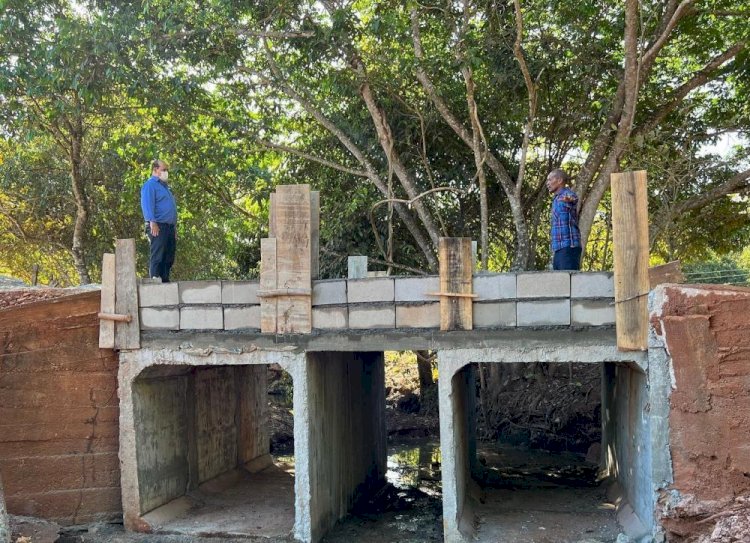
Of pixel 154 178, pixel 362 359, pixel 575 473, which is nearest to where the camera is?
pixel 154 178

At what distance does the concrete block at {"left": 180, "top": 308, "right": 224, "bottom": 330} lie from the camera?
277 inches

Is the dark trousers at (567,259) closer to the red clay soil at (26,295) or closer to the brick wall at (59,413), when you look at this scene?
the brick wall at (59,413)

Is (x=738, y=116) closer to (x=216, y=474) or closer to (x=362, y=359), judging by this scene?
(x=362, y=359)

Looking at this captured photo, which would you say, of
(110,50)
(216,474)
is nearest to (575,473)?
(216,474)

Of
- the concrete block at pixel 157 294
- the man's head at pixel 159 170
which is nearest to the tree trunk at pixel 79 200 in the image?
the man's head at pixel 159 170

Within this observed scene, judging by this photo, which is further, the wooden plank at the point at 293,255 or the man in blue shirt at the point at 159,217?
the man in blue shirt at the point at 159,217

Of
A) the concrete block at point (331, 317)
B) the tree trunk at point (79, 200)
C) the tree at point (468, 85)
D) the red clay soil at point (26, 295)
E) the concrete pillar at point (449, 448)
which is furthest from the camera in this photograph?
the tree trunk at point (79, 200)

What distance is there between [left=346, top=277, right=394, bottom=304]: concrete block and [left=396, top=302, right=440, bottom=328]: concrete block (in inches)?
6.6

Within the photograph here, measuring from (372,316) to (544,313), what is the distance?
5.09ft

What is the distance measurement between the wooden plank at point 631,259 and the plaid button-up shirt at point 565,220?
87 centimetres

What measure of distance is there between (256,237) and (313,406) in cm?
692

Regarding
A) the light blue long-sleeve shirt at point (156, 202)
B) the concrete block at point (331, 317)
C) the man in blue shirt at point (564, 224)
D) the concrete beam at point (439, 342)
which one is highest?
the light blue long-sleeve shirt at point (156, 202)

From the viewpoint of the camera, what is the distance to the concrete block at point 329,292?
673 centimetres

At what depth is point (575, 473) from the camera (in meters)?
10.9
